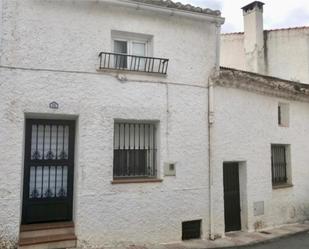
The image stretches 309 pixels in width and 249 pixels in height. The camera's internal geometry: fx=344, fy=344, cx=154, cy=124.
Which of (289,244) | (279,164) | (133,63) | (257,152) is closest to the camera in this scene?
(133,63)

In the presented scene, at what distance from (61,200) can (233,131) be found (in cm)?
478

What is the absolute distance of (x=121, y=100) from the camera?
7.83 metres

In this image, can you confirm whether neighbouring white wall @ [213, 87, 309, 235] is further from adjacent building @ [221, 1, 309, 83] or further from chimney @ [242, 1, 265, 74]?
chimney @ [242, 1, 265, 74]

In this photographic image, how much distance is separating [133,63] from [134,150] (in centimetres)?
208

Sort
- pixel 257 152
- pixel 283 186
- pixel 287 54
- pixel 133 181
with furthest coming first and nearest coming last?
pixel 287 54 → pixel 283 186 → pixel 257 152 → pixel 133 181

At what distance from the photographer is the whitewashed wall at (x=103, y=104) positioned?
273 inches

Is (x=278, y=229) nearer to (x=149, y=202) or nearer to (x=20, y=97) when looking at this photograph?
(x=149, y=202)

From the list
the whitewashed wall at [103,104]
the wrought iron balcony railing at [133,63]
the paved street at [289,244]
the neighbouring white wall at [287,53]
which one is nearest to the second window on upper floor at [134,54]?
the wrought iron balcony railing at [133,63]

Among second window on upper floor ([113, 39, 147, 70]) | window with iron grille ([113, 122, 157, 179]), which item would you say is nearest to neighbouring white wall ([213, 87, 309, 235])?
window with iron grille ([113, 122, 157, 179])

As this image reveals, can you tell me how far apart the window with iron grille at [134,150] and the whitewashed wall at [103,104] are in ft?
1.07

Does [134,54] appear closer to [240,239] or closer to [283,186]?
[240,239]

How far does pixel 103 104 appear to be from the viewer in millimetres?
7633

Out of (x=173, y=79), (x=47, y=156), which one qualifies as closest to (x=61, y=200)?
(x=47, y=156)

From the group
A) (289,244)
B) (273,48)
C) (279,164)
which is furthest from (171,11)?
(273,48)
